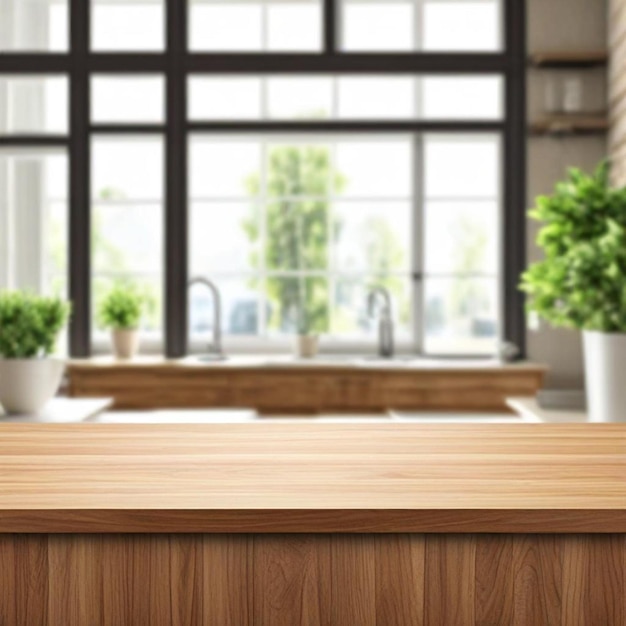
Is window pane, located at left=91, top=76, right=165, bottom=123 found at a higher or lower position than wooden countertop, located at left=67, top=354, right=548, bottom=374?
higher

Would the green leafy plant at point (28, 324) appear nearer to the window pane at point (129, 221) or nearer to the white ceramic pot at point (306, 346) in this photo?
the white ceramic pot at point (306, 346)

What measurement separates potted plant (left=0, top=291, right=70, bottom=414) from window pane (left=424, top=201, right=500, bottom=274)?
283cm

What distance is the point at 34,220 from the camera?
5.33m

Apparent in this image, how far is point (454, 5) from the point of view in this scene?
16.3 ft

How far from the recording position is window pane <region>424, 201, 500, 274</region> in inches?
196

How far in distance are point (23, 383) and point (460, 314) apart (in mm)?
3050

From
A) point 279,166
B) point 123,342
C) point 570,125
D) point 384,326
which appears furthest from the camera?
point 279,166

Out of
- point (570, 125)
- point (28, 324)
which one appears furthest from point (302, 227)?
point (28, 324)

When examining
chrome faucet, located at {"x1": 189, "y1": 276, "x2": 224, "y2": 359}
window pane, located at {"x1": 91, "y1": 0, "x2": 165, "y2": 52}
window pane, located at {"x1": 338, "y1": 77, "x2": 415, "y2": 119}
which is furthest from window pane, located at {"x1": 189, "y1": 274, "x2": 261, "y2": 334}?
window pane, located at {"x1": 91, "y1": 0, "x2": 165, "y2": 52}

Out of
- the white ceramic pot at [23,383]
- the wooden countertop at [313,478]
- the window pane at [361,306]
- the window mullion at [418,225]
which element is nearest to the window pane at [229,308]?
the window pane at [361,306]

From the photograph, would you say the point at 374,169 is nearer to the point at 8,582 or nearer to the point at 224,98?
the point at 224,98

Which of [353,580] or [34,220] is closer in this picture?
[353,580]

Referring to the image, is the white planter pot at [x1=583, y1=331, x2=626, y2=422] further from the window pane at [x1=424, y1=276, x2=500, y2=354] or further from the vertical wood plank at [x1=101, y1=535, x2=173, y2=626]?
the window pane at [x1=424, y1=276, x2=500, y2=354]

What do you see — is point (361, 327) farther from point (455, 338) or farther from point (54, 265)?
point (54, 265)
